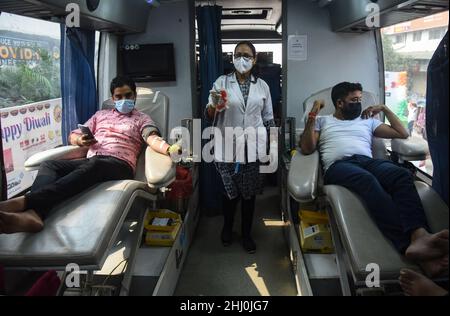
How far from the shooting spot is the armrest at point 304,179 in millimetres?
1947

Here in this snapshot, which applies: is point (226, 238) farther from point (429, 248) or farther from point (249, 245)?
point (429, 248)

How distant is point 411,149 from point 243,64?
4.11ft

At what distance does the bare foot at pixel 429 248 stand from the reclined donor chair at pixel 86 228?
1310 millimetres

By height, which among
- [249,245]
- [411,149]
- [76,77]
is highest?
[76,77]

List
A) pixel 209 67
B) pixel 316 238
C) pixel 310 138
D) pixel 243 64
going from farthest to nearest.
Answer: pixel 209 67 → pixel 243 64 → pixel 310 138 → pixel 316 238

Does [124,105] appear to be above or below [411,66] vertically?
below

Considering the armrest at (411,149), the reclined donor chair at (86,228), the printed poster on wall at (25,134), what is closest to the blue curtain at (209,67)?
the reclined donor chair at (86,228)

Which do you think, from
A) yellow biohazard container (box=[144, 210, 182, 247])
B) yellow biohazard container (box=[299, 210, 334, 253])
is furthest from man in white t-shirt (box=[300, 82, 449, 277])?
yellow biohazard container (box=[144, 210, 182, 247])

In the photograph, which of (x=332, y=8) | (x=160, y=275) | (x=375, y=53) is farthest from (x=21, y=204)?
(x=375, y=53)

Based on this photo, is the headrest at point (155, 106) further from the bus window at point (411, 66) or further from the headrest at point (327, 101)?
the bus window at point (411, 66)

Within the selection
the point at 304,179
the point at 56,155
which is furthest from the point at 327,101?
the point at 56,155

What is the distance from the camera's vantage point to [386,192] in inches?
76.0

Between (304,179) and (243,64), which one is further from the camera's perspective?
(243,64)

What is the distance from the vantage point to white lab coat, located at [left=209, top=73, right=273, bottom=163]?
255 centimetres
